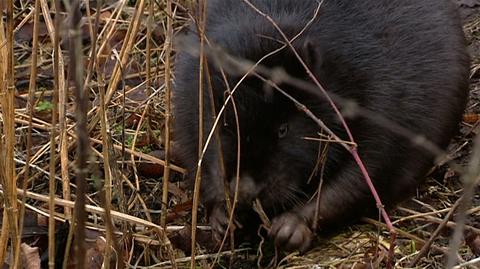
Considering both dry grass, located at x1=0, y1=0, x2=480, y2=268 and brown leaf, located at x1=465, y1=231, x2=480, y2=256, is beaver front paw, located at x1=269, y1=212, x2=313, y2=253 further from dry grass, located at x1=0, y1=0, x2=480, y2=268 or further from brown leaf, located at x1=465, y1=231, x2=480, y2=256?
brown leaf, located at x1=465, y1=231, x2=480, y2=256

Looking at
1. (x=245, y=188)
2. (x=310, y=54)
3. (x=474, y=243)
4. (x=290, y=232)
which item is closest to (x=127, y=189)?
(x=290, y=232)

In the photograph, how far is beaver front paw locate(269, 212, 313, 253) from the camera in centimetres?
355

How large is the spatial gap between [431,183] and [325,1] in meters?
0.90

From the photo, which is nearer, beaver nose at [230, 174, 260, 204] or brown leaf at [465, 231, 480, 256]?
beaver nose at [230, 174, 260, 204]

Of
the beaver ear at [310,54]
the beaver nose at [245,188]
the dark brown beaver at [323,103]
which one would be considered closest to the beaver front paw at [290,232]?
the dark brown beaver at [323,103]

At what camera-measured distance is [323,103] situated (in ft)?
11.2

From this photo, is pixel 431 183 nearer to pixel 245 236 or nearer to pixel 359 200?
pixel 359 200

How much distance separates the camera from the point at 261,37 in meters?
3.38

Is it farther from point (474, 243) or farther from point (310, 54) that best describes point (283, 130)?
point (474, 243)

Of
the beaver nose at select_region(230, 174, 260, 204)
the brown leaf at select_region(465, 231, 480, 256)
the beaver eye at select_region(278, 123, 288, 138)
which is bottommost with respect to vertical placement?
the brown leaf at select_region(465, 231, 480, 256)

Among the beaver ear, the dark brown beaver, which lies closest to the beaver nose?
the dark brown beaver

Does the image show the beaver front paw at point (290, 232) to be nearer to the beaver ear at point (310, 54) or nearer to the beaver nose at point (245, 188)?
the beaver nose at point (245, 188)

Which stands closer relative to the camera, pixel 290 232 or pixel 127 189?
pixel 290 232

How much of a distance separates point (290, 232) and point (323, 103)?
1.54 feet
